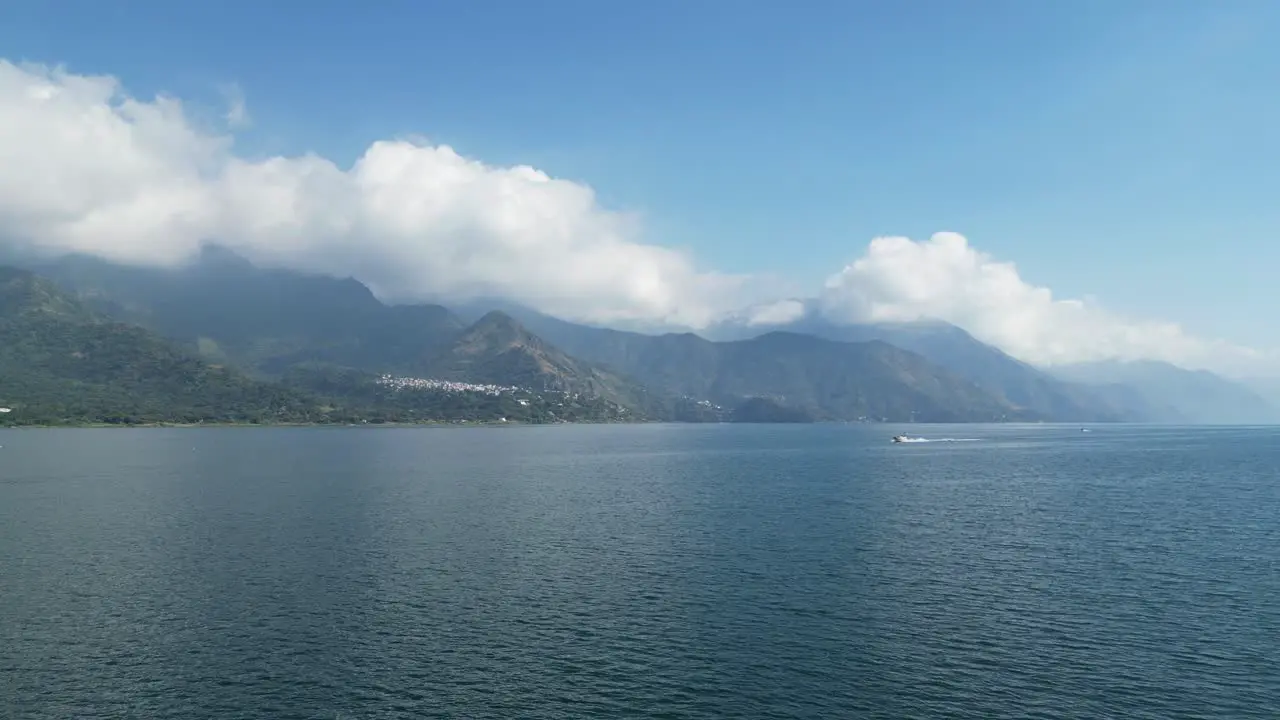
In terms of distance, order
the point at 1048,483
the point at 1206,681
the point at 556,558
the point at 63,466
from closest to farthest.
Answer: the point at 1206,681 < the point at 556,558 < the point at 1048,483 < the point at 63,466

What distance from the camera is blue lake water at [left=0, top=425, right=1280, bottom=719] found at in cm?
4844

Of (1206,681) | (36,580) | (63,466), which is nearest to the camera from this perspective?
(1206,681)

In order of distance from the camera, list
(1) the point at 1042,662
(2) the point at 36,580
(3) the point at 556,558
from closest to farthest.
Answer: (1) the point at 1042,662
(2) the point at 36,580
(3) the point at 556,558

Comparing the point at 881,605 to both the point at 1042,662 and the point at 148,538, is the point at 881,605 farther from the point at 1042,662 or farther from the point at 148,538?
the point at 148,538

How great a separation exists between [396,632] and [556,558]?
27.9 m

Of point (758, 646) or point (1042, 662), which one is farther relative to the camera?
point (758, 646)

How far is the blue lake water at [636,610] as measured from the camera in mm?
48438

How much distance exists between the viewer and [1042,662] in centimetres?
5347

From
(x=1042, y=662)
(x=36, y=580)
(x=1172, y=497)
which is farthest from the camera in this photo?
(x=1172, y=497)

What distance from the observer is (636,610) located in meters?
65.3

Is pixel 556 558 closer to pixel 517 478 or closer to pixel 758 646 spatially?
pixel 758 646

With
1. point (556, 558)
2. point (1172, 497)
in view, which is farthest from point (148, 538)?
point (1172, 497)

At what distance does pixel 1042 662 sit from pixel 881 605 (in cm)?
1537

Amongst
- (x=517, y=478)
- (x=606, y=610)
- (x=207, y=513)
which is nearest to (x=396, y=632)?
(x=606, y=610)
